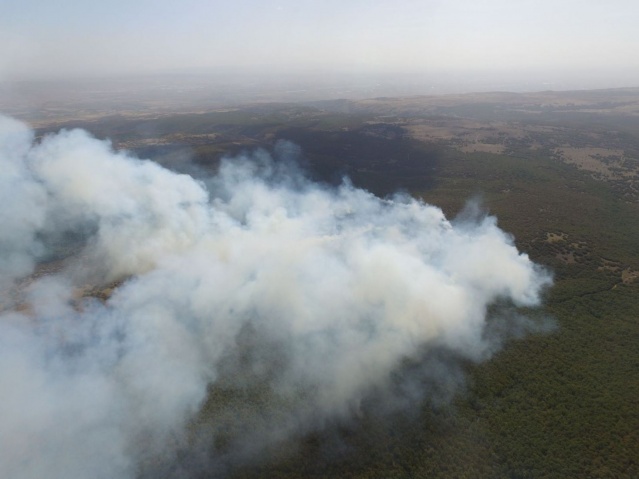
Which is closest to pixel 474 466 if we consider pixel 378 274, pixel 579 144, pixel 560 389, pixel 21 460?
pixel 560 389

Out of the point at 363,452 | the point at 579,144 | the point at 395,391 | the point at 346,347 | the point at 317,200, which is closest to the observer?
the point at 363,452

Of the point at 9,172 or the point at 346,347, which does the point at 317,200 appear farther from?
the point at 9,172

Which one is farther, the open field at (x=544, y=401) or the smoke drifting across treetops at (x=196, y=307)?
the smoke drifting across treetops at (x=196, y=307)

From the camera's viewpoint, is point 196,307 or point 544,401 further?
point 196,307

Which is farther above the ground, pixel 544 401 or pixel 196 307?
pixel 196 307

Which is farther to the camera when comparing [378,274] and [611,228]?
[611,228]

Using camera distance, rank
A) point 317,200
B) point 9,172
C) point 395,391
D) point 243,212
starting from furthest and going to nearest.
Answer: point 317,200 < point 243,212 < point 9,172 < point 395,391

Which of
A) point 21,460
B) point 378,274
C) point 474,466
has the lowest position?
point 474,466

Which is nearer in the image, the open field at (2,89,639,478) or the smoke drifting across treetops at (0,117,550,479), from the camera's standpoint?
the open field at (2,89,639,478)
